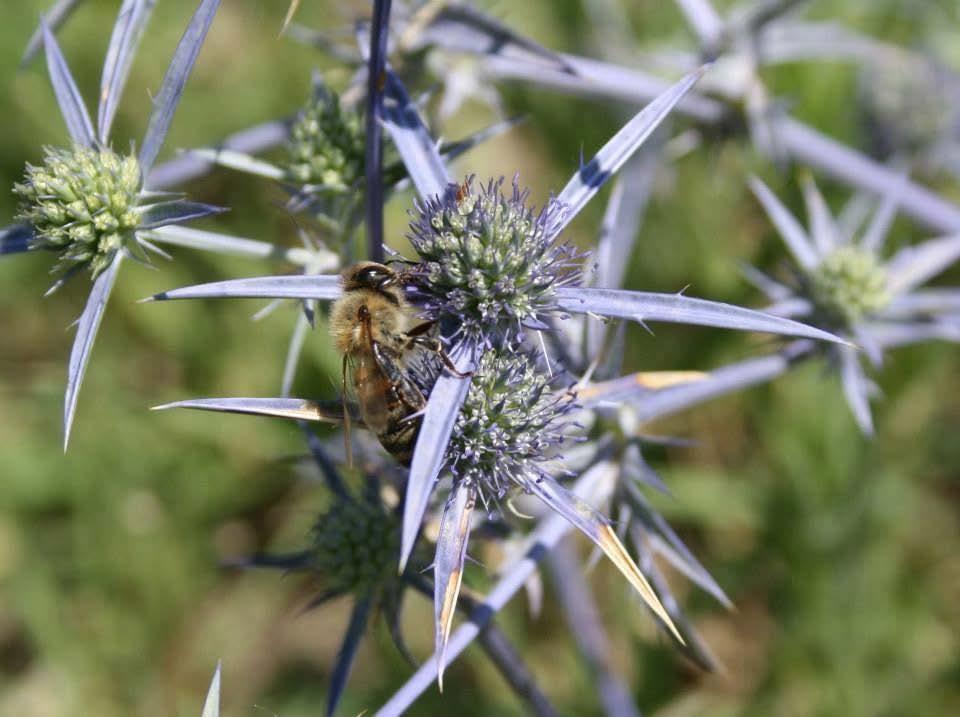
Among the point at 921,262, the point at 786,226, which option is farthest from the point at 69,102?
the point at 921,262

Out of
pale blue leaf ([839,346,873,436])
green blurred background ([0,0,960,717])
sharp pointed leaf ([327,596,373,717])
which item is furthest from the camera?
green blurred background ([0,0,960,717])

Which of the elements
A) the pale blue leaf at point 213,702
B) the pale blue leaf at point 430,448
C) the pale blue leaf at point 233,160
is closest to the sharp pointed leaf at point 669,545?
the pale blue leaf at point 430,448

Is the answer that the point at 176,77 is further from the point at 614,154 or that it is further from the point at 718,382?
the point at 718,382

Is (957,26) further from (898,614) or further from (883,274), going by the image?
(898,614)

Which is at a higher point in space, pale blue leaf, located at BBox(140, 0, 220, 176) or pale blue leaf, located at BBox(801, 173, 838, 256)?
pale blue leaf, located at BBox(140, 0, 220, 176)

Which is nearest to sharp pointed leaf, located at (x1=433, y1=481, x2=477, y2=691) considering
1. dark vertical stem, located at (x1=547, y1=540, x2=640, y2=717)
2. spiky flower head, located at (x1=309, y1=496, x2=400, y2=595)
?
spiky flower head, located at (x1=309, y1=496, x2=400, y2=595)

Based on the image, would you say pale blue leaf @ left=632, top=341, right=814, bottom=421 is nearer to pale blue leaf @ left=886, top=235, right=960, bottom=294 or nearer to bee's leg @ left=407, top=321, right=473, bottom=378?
pale blue leaf @ left=886, top=235, right=960, bottom=294

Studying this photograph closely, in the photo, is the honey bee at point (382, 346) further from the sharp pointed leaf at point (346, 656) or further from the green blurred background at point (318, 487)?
the green blurred background at point (318, 487)
